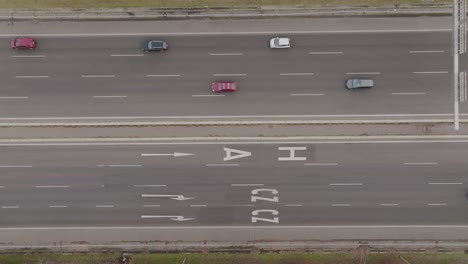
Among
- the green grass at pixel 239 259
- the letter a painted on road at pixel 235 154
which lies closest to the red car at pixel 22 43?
the green grass at pixel 239 259

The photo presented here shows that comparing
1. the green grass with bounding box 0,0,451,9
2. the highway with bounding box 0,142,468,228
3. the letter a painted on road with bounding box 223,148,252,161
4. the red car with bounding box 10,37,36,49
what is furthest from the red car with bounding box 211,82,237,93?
the red car with bounding box 10,37,36,49

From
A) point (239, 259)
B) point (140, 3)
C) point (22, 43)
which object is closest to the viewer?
point (22, 43)

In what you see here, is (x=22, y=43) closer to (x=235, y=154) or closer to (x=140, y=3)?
(x=140, y=3)

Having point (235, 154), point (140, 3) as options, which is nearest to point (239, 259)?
point (235, 154)

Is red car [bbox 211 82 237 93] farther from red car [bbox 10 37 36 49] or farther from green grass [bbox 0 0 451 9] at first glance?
red car [bbox 10 37 36 49]

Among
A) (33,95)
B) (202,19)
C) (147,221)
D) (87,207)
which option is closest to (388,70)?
(202,19)

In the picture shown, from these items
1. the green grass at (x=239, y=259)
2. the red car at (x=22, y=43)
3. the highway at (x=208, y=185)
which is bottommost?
the green grass at (x=239, y=259)

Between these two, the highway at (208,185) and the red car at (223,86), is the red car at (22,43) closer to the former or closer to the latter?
the highway at (208,185)
